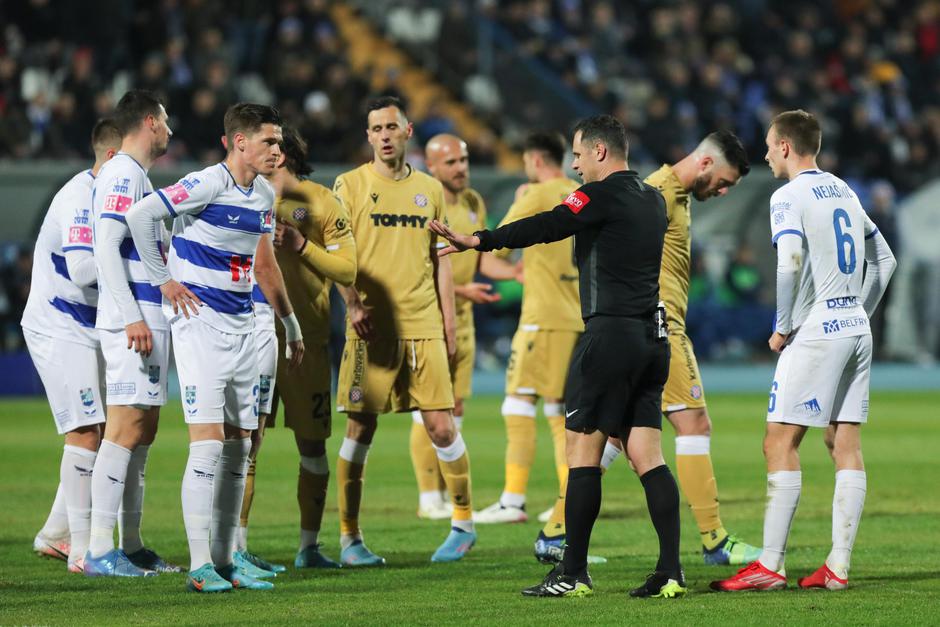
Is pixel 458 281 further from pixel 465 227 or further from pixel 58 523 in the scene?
pixel 58 523

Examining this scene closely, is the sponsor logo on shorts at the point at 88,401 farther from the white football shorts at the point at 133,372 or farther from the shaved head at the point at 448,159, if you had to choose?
the shaved head at the point at 448,159

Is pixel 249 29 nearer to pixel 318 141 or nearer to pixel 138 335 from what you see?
pixel 318 141

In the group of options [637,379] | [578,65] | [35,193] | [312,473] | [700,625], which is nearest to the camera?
[700,625]

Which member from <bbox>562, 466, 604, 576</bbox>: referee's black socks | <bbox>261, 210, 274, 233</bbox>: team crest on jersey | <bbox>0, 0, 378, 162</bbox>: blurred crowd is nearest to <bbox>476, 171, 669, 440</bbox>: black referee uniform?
<bbox>562, 466, 604, 576</bbox>: referee's black socks

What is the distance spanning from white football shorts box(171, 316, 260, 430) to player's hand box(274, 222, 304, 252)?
2.46 feet

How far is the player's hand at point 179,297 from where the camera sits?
698 cm

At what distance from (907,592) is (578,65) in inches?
860

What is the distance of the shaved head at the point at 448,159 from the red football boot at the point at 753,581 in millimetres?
4332

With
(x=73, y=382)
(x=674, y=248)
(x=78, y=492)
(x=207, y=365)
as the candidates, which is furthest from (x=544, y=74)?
(x=207, y=365)

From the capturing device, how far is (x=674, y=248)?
845 cm

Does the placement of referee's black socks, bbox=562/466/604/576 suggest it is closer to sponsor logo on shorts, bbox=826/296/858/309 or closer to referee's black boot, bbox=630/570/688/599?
referee's black boot, bbox=630/570/688/599

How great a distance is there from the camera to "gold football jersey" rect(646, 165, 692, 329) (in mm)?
8320

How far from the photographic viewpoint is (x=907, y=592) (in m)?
6.93

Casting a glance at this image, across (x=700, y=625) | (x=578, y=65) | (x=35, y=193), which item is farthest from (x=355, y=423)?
(x=578, y=65)
